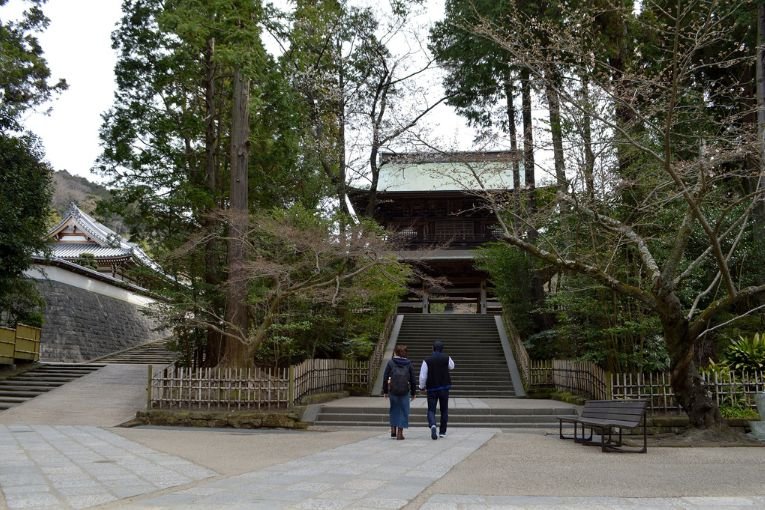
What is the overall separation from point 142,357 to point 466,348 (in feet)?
38.7

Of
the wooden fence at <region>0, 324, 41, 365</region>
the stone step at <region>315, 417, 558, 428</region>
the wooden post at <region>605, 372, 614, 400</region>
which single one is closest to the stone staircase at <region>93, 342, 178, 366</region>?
the wooden fence at <region>0, 324, 41, 365</region>

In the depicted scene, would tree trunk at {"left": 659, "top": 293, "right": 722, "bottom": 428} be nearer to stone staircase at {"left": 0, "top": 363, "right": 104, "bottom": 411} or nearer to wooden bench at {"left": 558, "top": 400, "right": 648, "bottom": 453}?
wooden bench at {"left": 558, "top": 400, "right": 648, "bottom": 453}

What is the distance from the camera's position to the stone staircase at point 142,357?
2203 centimetres

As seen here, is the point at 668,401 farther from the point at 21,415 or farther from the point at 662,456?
the point at 21,415

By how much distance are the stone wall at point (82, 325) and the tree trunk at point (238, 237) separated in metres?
9.52

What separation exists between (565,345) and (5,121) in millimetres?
15776

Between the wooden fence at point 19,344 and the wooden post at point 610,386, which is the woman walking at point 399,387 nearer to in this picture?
the wooden post at point 610,386

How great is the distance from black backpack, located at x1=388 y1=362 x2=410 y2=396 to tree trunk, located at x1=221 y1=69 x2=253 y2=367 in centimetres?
394

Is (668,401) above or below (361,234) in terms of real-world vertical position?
below

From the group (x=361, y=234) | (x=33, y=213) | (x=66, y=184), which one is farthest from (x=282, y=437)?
(x=66, y=184)

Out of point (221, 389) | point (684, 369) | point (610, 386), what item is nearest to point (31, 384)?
point (221, 389)

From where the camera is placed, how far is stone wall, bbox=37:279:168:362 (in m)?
22.7

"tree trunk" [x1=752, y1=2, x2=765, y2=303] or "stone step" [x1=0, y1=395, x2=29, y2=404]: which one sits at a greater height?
"tree trunk" [x1=752, y1=2, x2=765, y2=303]

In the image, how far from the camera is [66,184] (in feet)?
250
